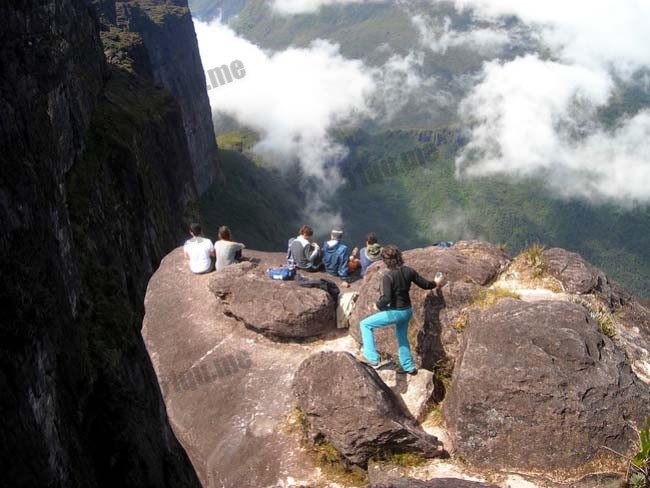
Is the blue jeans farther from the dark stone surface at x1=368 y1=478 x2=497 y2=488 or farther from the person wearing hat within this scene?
the person wearing hat

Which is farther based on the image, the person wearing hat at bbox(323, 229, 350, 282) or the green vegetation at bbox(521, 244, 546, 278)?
the person wearing hat at bbox(323, 229, 350, 282)

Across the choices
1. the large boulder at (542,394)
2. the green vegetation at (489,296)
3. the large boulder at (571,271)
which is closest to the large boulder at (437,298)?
the green vegetation at (489,296)

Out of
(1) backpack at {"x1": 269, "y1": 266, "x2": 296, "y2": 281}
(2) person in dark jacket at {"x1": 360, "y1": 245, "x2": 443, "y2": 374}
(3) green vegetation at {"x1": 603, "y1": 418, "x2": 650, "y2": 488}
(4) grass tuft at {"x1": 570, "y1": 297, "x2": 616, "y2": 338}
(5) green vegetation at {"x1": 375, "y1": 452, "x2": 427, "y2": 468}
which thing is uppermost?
(2) person in dark jacket at {"x1": 360, "y1": 245, "x2": 443, "y2": 374}

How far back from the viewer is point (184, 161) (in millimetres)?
75562

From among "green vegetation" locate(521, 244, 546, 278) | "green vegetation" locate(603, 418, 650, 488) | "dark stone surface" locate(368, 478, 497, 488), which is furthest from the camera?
"green vegetation" locate(521, 244, 546, 278)

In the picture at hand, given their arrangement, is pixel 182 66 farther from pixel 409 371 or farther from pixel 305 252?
pixel 409 371

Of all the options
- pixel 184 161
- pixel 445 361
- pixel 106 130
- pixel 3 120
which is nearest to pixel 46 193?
pixel 3 120

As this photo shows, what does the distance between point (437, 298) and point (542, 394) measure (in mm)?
3540

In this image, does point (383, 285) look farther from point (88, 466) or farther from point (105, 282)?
point (105, 282)

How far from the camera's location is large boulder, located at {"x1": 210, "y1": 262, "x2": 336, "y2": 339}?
15492 millimetres

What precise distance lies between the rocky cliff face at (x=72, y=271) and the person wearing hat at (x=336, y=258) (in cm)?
673

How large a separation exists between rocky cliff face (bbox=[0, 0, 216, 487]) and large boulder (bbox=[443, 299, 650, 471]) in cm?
780

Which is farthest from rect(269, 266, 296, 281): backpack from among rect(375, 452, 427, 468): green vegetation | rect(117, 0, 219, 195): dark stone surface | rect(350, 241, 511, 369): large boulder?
rect(117, 0, 219, 195): dark stone surface

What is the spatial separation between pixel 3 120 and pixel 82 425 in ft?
25.4
